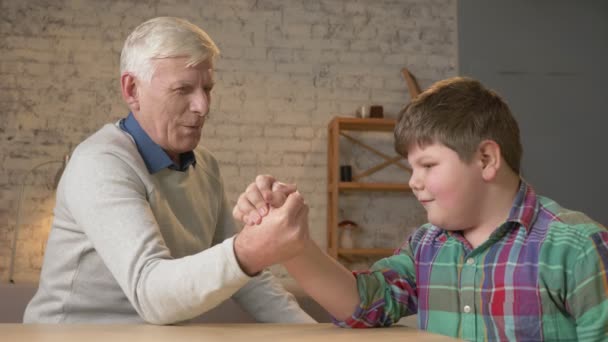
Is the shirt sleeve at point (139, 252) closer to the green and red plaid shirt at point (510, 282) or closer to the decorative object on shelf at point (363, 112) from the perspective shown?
the green and red plaid shirt at point (510, 282)

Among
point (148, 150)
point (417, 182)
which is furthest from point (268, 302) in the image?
point (417, 182)

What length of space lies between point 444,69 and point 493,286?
5054mm

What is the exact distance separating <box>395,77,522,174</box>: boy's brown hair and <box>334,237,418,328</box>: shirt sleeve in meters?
0.23

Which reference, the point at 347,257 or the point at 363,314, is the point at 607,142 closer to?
the point at 347,257

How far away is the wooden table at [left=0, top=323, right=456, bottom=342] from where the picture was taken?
0.96 metres

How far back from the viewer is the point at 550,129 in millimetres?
6031

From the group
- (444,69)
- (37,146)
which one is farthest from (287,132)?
(37,146)

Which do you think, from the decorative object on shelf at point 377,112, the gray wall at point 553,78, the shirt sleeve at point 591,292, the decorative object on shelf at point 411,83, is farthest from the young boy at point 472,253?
the gray wall at point 553,78

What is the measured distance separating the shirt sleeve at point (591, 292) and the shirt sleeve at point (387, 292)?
304 mm

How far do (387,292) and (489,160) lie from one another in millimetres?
313

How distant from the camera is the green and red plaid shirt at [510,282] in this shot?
112cm

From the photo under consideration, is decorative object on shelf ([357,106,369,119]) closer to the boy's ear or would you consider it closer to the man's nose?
the man's nose

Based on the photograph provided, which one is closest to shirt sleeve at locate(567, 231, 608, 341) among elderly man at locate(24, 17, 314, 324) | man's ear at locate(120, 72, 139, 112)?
elderly man at locate(24, 17, 314, 324)

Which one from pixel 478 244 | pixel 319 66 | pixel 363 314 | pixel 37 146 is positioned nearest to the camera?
pixel 363 314
